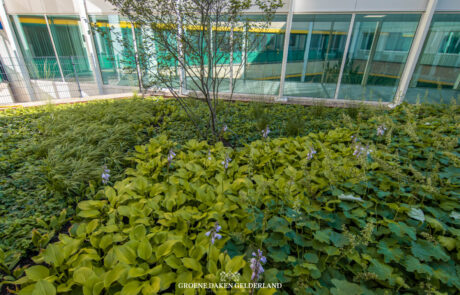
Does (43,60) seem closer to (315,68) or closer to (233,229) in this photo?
(315,68)

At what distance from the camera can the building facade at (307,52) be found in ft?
17.7

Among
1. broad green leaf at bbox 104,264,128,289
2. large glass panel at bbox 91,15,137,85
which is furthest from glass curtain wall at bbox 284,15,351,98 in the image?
broad green leaf at bbox 104,264,128,289

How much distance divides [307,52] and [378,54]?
6.04 feet

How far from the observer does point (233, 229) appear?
58.7 inches

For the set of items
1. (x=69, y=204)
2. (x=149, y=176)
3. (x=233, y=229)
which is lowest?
(x=69, y=204)

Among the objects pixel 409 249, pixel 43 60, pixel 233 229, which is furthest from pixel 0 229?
pixel 43 60

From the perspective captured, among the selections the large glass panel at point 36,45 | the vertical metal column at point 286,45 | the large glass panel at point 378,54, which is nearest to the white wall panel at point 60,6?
the large glass panel at point 36,45

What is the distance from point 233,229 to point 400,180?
1.41 m

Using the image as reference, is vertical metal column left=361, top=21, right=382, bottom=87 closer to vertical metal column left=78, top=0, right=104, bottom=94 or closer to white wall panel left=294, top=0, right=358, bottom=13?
white wall panel left=294, top=0, right=358, bottom=13

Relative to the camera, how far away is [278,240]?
1315 millimetres

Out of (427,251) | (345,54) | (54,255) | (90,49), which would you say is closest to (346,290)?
(427,251)

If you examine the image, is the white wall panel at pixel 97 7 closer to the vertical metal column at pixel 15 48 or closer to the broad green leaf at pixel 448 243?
the vertical metal column at pixel 15 48

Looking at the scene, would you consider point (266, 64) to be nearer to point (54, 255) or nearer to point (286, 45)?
point (286, 45)

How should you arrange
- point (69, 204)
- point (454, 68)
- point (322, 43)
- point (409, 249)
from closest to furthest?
point (409, 249) → point (69, 204) → point (454, 68) → point (322, 43)
